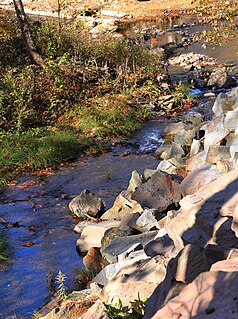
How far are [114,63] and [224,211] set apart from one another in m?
13.3

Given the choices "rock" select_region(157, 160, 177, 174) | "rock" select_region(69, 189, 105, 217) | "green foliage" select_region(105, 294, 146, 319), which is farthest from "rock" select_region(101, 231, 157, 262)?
"rock" select_region(157, 160, 177, 174)

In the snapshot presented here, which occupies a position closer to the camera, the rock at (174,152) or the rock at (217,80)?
the rock at (174,152)

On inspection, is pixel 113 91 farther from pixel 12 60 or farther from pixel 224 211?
pixel 224 211

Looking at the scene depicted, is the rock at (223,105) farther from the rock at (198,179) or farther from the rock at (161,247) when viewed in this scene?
the rock at (161,247)

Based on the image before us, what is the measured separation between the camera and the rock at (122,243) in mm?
6742

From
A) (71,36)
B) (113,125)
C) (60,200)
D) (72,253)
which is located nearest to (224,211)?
(72,253)

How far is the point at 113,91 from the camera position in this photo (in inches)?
629

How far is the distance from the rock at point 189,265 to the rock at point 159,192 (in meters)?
4.12

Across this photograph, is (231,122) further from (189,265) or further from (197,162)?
(189,265)

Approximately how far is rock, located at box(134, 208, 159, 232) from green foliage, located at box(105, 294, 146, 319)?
297 cm

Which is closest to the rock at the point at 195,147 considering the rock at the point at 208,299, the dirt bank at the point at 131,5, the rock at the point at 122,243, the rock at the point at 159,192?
the rock at the point at 159,192

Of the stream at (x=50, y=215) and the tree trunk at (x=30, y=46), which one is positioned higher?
the tree trunk at (x=30, y=46)

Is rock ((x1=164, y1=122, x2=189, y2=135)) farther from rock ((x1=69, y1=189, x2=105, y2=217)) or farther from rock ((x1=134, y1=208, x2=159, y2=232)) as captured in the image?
rock ((x1=134, y1=208, x2=159, y2=232))

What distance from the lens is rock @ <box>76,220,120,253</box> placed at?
25.4ft
